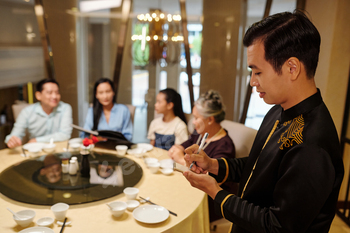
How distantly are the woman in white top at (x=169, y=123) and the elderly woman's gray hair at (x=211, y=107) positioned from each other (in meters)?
0.58

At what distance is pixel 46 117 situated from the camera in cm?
286

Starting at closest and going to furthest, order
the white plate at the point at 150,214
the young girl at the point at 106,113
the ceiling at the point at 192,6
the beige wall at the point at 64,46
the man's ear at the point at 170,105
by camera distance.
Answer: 1. the white plate at the point at 150,214
2. the man's ear at the point at 170,105
3. the young girl at the point at 106,113
4. the ceiling at the point at 192,6
5. the beige wall at the point at 64,46

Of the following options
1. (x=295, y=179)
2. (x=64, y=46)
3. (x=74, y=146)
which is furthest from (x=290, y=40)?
(x=64, y=46)

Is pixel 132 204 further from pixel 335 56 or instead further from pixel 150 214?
pixel 335 56

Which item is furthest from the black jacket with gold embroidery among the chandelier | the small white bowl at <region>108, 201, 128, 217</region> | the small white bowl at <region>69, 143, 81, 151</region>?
the chandelier

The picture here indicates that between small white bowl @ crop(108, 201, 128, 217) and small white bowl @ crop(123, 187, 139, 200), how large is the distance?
0.26 ft

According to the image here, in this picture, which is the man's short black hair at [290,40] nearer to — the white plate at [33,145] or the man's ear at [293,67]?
the man's ear at [293,67]

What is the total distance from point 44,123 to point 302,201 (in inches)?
107

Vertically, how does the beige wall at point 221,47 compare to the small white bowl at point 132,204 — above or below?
above

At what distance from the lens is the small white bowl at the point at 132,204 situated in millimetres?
1326

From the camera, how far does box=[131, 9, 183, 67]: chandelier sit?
12.0 feet

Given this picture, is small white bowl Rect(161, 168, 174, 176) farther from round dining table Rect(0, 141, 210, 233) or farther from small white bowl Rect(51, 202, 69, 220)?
small white bowl Rect(51, 202, 69, 220)

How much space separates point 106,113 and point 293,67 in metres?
2.46

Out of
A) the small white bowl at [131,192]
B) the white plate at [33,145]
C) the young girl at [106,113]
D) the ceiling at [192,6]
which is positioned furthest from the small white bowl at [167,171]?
the ceiling at [192,6]
